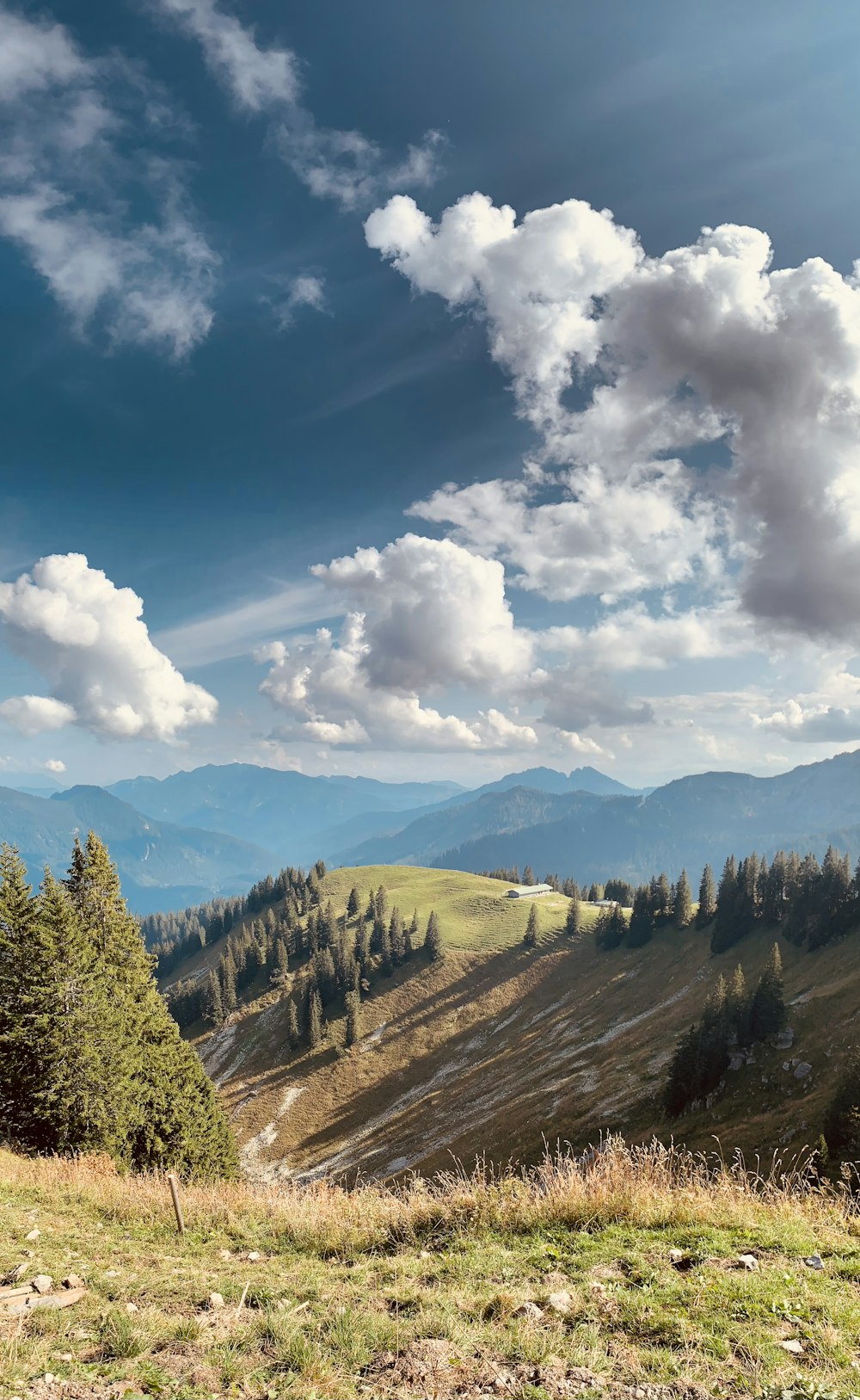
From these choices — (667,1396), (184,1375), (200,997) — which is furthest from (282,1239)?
(200,997)

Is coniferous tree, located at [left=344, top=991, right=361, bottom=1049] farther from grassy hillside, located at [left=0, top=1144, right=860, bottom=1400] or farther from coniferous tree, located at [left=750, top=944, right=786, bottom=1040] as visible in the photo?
grassy hillside, located at [left=0, top=1144, right=860, bottom=1400]

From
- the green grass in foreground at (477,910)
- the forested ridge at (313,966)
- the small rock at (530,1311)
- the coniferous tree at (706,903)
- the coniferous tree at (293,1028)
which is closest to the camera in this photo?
the small rock at (530,1311)

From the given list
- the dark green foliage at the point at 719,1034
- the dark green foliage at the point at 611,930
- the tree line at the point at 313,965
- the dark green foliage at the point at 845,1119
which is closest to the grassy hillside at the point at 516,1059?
the dark green foliage at the point at 719,1034

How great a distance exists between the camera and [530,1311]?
25.9ft

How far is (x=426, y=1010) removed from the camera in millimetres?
120500

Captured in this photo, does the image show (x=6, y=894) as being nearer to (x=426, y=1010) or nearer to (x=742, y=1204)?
(x=742, y=1204)

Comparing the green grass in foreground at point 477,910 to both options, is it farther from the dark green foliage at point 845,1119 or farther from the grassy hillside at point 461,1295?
the grassy hillside at point 461,1295

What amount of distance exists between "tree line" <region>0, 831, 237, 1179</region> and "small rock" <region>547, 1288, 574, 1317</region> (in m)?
22.1

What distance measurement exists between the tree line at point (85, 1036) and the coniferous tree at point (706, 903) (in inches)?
A: 4376

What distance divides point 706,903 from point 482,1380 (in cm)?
12979

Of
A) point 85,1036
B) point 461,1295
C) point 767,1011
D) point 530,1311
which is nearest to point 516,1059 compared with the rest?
point 767,1011

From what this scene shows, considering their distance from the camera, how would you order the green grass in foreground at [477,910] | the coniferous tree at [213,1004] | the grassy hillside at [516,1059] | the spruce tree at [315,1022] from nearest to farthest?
the grassy hillside at [516,1059] < the spruce tree at [315,1022] < the coniferous tree at [213,1004] < the green grass in foreground at [477,910]

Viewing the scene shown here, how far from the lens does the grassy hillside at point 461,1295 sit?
657 cm

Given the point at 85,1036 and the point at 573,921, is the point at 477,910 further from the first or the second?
the point at 85,1036
